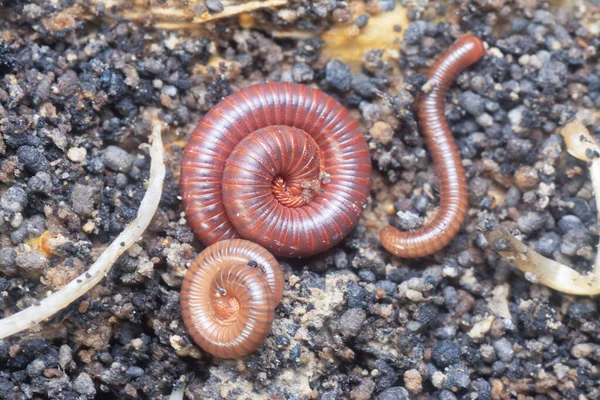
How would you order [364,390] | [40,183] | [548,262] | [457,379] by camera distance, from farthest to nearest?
1. [548,262]
2. [457,379]
3. [364,390]
4. [40,183]

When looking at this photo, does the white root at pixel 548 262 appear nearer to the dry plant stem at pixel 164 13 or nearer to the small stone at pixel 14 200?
the dry plant stem at pixel 164 13

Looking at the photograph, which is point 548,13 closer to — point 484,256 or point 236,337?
point 484,256

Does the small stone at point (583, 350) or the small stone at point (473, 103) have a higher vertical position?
the small stone at point (473, 103)

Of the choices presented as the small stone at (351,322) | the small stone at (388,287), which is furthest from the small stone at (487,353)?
the small stone at (351,322)

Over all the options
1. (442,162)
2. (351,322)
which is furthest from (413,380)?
(442,162)

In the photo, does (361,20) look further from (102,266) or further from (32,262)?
(32,262)

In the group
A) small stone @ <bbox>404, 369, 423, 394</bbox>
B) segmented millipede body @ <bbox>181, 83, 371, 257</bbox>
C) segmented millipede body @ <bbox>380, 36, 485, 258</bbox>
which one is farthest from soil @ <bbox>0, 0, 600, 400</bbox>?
segmented millipede body @ <bbox>181, 83, 371, 257</bbox>

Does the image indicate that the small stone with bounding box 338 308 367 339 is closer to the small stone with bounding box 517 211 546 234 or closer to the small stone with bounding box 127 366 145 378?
the small stone with bounding box 127 366 145 378
